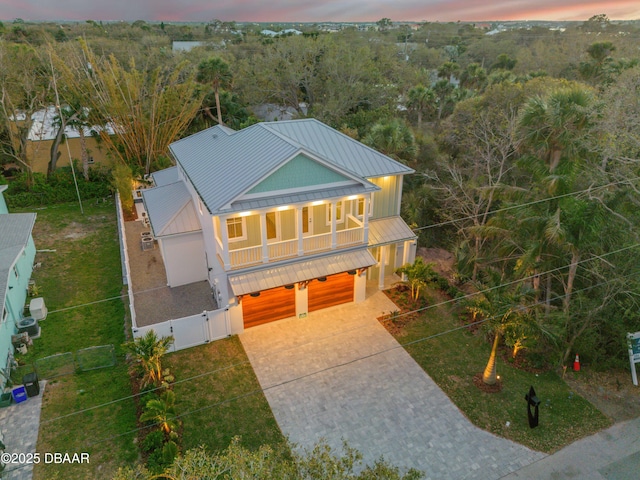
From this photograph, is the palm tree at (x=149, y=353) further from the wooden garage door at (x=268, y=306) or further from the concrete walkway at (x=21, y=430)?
the wooden garage door at (x=268, y=306)

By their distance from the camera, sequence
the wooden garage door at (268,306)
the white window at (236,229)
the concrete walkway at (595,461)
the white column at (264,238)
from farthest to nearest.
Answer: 1. the wooden garage door at (268,306)
2. the white window at (236,229)
3. the white column at (264,238)
4. the concrete walkway at (595,461)

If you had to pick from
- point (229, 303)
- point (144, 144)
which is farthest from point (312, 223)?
point (144, 144)

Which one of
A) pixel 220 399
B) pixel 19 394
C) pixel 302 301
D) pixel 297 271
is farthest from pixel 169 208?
pixel 220 399

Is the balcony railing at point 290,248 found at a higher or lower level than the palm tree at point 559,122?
lower

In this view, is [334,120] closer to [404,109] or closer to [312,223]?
[404,109]

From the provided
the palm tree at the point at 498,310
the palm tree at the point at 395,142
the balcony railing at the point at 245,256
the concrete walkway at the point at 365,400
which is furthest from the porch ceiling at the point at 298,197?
the palm tree at the point at 395,142

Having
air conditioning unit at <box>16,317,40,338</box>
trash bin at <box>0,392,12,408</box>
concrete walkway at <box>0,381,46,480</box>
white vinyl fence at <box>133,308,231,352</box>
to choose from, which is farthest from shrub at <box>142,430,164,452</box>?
air conditioning unit at <box>16,317,40,338</box>

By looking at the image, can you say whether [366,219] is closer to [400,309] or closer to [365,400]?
[400,309]
